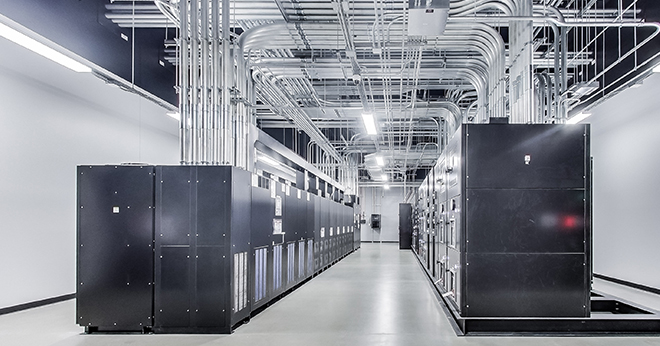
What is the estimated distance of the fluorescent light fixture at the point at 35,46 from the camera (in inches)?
193

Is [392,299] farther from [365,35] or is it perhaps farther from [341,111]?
[341,111]

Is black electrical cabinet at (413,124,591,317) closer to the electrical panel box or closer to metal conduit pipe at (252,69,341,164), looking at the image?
metal conduit pipe at (252,69,341,164)

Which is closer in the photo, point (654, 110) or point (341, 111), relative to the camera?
point (654, 110)

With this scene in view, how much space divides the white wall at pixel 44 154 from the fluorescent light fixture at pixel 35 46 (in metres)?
0.81

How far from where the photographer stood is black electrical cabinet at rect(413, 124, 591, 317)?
5.09 meters

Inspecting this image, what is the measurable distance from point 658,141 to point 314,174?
7381mm

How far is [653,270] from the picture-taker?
7.98 m

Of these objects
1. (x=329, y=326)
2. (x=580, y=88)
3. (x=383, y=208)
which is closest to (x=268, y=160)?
(x=329, y=326)

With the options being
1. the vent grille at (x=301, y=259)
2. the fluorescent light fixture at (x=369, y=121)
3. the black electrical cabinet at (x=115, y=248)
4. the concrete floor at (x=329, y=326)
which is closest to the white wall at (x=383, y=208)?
the vent grille at (x=301, y=259)

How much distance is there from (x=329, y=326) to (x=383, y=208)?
2186 centimetres

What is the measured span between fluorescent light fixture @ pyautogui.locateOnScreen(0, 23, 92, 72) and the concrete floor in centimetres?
312

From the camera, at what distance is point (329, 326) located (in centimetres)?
550

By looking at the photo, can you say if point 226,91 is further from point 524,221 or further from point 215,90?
point 524,221

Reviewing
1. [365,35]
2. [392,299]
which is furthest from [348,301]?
[365,35]
